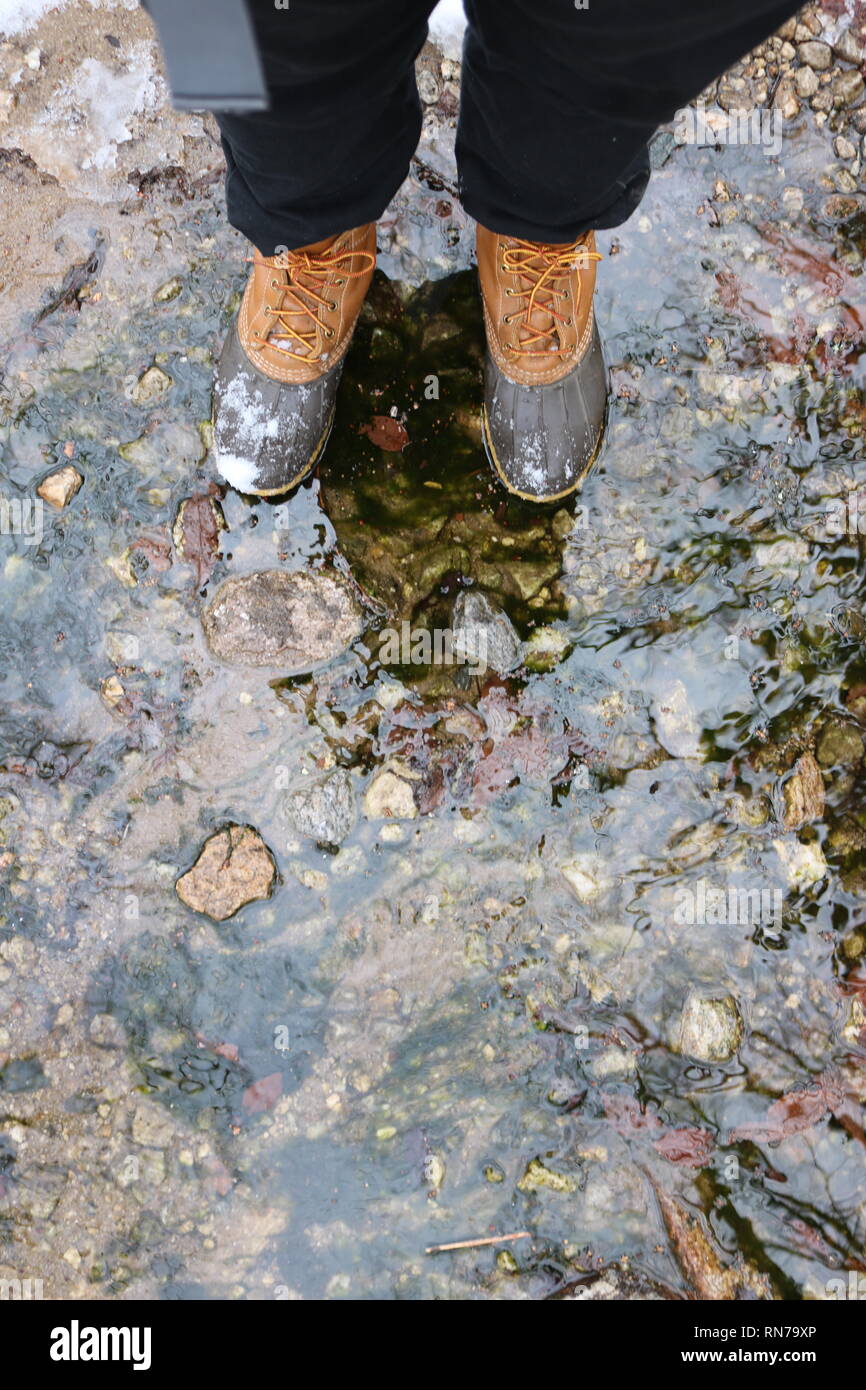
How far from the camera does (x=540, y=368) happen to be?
1963 millimetres

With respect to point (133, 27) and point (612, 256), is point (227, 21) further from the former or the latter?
point (133, 27)

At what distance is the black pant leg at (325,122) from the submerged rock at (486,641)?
0.87 metres

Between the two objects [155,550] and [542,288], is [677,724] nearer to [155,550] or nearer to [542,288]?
[542,288]

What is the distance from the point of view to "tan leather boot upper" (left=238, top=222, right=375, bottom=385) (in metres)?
1.85

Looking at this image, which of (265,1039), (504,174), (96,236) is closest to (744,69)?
(504,174)

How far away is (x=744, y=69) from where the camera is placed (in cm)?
227

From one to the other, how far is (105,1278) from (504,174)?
2.32 m

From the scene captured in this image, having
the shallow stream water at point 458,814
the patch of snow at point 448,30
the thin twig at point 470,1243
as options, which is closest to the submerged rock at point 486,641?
the shallow stream water at point 458,814

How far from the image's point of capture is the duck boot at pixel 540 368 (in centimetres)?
188

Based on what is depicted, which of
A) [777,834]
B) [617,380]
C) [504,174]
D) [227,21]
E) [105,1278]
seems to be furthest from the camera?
[617,380]

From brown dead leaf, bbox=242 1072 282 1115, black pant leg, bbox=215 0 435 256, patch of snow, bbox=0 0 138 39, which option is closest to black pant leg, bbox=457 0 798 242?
black pant leg, bbox=215 0 435 256

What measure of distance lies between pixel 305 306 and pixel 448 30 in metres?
0.98

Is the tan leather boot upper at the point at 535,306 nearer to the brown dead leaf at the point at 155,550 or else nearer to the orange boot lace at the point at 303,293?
the orange boot lace at the point at 303,293

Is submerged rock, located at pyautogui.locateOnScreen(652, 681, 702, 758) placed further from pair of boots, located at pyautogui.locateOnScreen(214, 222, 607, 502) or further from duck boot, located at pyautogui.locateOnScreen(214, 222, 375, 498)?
duck boot, located at pyautogui.locateOnScreen(214, 222, 375, 498)
